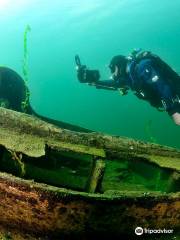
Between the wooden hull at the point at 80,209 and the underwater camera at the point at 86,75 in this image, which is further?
the underwater camera at the point at 86,75

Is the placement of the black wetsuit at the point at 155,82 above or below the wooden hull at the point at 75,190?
above

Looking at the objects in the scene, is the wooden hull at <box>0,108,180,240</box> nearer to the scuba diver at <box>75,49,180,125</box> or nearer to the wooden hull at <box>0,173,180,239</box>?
the wooden hull at <box>0,173,180,239</box>

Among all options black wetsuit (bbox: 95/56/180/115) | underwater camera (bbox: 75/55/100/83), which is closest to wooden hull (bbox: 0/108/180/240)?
black wetsuit (bbox: 95/56/180/115)

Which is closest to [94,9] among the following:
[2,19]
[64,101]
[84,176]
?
[2,19]

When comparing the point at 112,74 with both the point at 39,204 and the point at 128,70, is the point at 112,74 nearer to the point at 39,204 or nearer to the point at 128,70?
the point at 128,70

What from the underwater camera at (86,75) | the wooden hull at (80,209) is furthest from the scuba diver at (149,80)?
the wooden hull at (80,209)

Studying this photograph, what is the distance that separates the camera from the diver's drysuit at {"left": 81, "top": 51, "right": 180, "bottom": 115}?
6.62m

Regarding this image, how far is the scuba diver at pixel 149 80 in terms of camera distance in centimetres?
662

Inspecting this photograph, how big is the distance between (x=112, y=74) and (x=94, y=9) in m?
50.8

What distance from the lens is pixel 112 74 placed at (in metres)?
7.95

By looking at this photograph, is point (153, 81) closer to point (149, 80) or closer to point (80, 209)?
point (149, 80)

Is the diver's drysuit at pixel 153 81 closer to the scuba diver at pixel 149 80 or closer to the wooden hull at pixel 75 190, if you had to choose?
the scuba diver at pixel 149 80

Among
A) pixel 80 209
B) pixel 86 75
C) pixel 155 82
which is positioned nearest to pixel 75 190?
pixel 80 209

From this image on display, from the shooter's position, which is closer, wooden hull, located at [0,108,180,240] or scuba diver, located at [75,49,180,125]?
wooden hull, located at [0,108,180,240]
